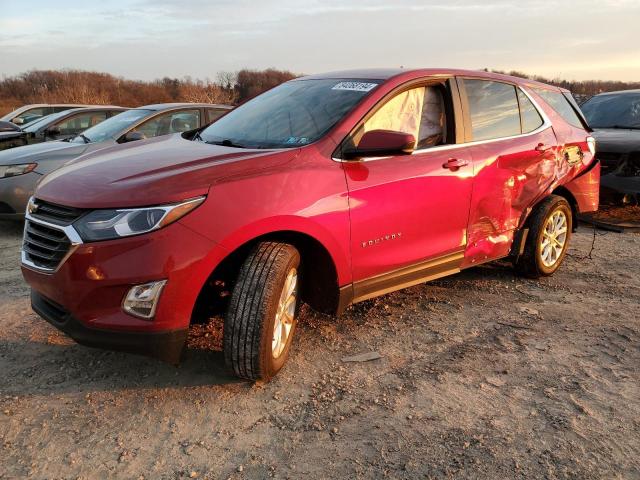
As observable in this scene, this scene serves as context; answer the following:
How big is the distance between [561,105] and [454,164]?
6.74ft

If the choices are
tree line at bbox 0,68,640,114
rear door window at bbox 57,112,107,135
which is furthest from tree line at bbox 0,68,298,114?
rear door window at bbox 57,112,107,135

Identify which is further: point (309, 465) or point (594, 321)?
point (594, 321)

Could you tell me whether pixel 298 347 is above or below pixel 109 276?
below

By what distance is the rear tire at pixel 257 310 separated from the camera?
2775 millimetres

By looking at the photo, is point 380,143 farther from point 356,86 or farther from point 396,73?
point 396,73

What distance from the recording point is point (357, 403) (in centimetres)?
288

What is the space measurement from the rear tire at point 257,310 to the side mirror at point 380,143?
70 cm

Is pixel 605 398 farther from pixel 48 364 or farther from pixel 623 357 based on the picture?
pixel 48 364

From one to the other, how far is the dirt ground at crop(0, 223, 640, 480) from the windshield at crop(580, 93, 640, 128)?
5261 millimetres

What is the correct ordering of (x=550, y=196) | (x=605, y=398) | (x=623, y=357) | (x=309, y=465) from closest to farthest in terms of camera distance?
(x=309, y=465), (x=605, y=398), (x=623, y=357), (x=550, y=196)

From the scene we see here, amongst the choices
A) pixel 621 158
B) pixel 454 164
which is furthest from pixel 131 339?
pixel 621 158

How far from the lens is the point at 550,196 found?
4.80 metres

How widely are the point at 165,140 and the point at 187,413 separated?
191cm

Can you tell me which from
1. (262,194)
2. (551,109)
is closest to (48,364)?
(262,194)
